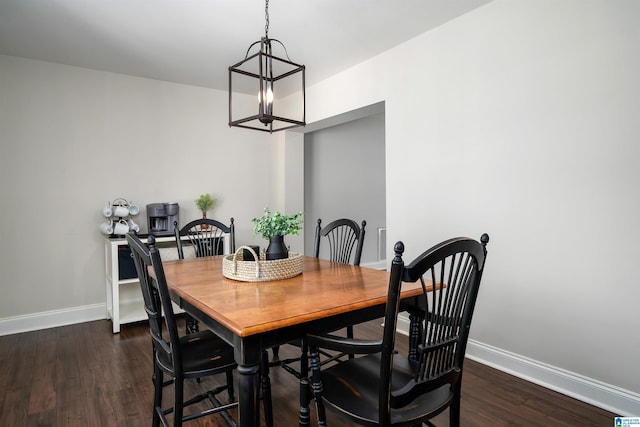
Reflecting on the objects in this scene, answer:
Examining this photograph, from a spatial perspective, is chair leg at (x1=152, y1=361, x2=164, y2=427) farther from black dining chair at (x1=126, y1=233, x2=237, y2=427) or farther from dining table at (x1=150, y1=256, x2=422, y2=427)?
dining table at (x1=150, y1=256, x2=422, y2=427)

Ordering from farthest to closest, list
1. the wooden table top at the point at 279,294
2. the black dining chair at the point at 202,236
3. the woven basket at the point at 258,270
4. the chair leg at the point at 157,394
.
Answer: the black dining chair at the point at 202,236 < the woven basket at the point at 258,270 < the chair leg at the point at 157,394 < the wooden table top at the point at 279,294

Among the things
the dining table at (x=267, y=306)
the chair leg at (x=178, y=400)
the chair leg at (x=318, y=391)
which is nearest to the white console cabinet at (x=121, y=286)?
A: the dining table at (x=267, y=306)

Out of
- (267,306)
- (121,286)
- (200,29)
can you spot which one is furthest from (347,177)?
(267,306)

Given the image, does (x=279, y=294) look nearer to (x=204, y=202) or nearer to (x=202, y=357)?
(x=202, y=357)

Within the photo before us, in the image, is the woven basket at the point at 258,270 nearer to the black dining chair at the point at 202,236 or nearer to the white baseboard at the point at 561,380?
the black dining chair at the point at 202,236

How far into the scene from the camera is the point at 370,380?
4.42ft

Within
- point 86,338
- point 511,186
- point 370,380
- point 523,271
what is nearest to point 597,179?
point 511,186

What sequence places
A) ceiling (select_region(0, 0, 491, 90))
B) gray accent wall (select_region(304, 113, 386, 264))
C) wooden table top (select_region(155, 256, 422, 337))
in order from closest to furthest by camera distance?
wooden table top (select_region(155, 256, 422, 337)) < ceiling (select_region(0, 0, 491, 90)) < gray accent wall (select_region(304, 113, 386, 264))

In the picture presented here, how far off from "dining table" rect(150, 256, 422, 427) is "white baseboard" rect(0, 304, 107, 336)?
2.13 meters

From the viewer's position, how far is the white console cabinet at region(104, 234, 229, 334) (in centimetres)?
316

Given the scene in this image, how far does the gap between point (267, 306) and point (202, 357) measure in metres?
0.49

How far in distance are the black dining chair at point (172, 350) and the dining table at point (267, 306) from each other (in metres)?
0.12

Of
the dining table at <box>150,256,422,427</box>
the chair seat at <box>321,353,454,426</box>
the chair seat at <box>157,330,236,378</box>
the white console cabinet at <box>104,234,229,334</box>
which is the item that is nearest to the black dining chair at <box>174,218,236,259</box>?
the white console cabinet at <box>104,234,229,334</box>

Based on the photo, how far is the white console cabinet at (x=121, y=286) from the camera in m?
3.16
